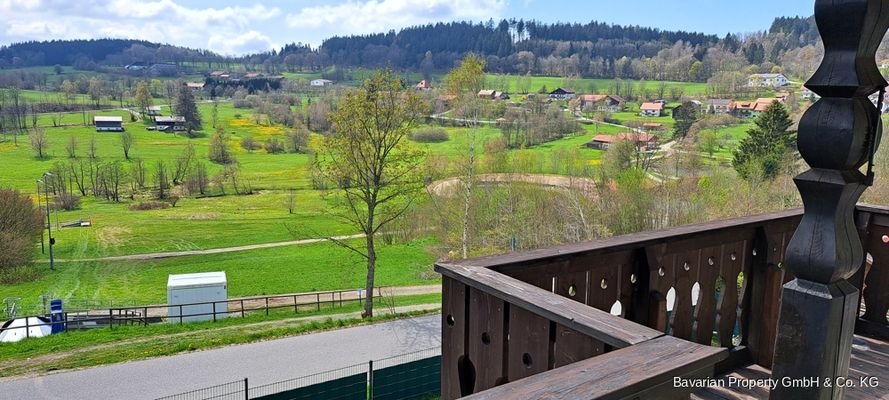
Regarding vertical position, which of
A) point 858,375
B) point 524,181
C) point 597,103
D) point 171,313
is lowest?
point 171,313

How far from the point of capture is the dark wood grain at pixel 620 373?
1058 millimetres

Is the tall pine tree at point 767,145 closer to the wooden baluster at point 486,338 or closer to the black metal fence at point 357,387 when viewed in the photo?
the black metal fence at point 357,387

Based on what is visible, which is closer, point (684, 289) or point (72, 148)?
point (684, 289)

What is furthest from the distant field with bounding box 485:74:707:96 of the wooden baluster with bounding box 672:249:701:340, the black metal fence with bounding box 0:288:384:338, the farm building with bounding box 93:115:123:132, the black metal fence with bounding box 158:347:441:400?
the wooden baluster with bounding box 672:249:701:340

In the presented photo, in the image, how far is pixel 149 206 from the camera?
3922 cm

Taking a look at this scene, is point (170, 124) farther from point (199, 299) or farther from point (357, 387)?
point (357, 387)

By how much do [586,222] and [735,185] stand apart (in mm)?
7200

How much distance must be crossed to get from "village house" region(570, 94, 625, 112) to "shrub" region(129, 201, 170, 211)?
3315 cm

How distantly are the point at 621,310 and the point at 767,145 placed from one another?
91.5 ft

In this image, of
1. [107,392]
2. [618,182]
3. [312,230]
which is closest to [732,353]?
[107,392]

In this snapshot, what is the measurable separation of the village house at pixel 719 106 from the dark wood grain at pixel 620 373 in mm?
43861

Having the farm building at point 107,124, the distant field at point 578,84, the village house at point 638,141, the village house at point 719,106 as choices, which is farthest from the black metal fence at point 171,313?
the farm building at point 107,124

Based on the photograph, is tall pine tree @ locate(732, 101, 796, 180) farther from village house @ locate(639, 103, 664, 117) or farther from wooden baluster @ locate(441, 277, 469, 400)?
wooden baluster @ locate(441, 277, 469, 400)

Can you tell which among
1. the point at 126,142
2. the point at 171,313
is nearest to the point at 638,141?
the point at 171,313
